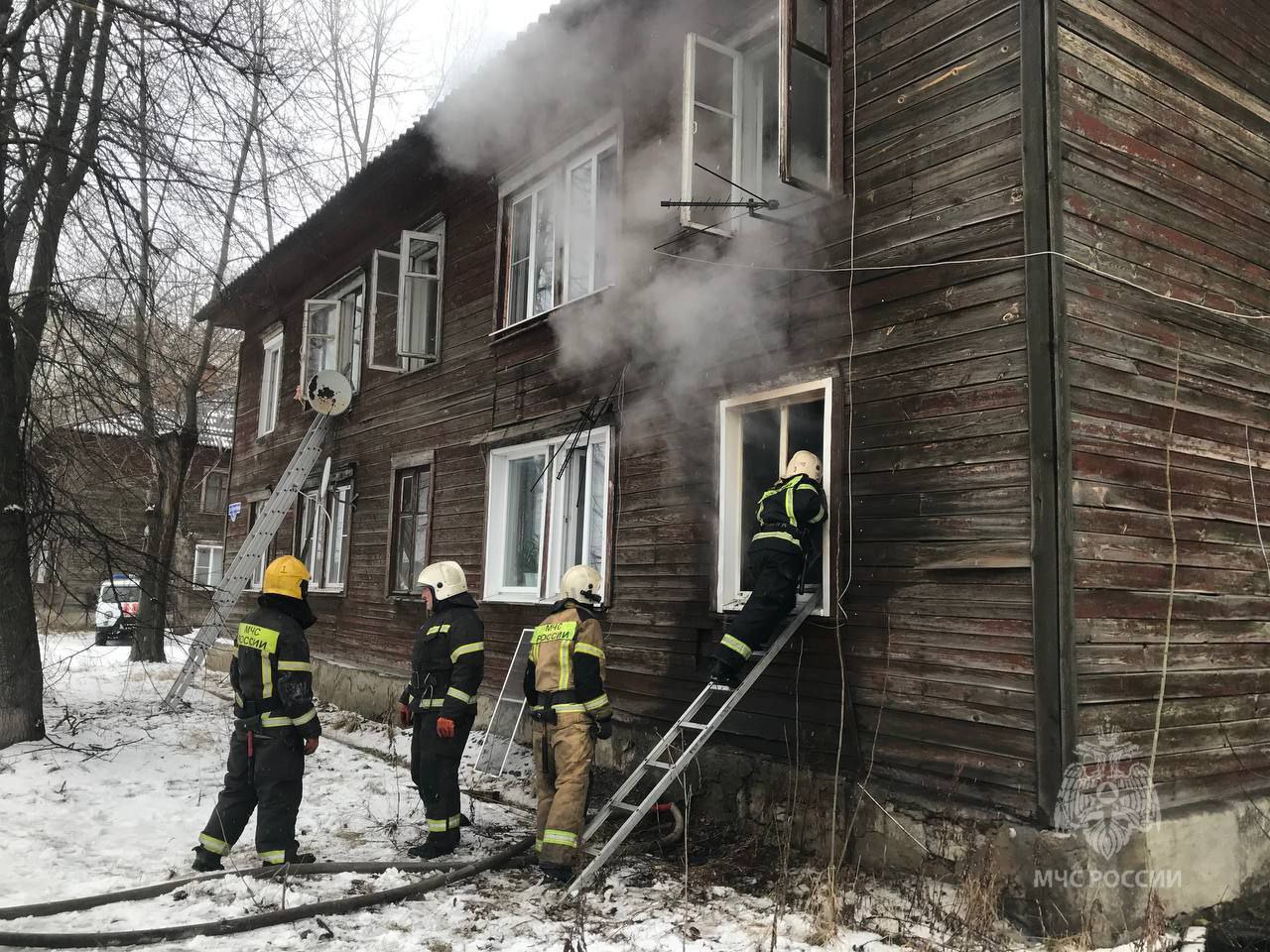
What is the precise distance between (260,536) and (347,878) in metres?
8.29

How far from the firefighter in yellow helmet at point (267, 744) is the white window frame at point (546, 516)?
2.84m

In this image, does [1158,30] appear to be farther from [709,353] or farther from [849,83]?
[709,353]

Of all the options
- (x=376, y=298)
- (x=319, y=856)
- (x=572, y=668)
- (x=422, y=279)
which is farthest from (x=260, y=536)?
(x=572, y=668)

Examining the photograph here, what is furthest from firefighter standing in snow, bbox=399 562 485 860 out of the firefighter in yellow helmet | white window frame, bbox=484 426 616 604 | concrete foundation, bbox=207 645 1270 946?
white window frame, bbox=484 426 616 604

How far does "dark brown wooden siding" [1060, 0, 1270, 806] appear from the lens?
4.85 m

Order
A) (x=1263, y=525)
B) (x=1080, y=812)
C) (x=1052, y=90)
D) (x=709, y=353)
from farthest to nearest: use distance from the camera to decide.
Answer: (x=709, y=353) < (x=1263, y=525) < (x=1052, y=90) < (x=1080, y=812)

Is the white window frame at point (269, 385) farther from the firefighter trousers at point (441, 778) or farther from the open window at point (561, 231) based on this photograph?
the firefighter trousers at point (441, 778)

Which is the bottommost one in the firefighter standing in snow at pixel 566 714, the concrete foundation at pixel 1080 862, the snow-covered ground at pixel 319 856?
the snow-covered ground at pixel 319 856

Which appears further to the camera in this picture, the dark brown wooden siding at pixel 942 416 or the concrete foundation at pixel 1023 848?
the dark brown wooden siding at pixel 942 416

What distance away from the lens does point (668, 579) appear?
6.95 metres

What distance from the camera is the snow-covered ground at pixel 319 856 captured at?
14.2 feet

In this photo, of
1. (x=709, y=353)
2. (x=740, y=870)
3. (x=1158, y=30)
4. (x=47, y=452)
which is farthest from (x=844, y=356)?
(x=47, y=452)

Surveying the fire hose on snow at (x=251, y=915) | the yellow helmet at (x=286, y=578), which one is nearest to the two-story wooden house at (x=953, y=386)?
the fire hose on snow at (x=251, y=915)

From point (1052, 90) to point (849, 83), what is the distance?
1412 millimetres
